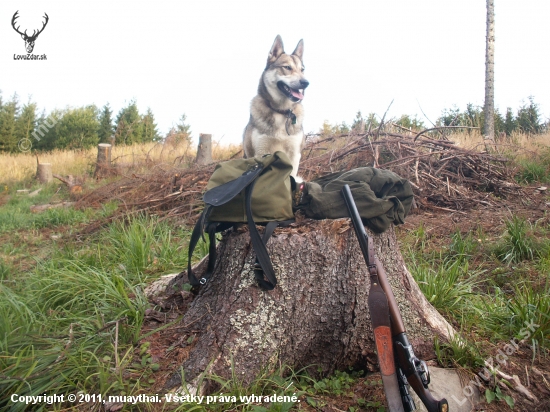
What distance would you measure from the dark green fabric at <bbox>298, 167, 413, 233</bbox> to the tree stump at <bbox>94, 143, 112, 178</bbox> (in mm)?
10717

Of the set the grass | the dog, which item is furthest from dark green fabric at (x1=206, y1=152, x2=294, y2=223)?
the dog

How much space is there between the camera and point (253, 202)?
228 cm

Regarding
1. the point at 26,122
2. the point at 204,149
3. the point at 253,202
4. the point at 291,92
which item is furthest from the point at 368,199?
the point at 26,122

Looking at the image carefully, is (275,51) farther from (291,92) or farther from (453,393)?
(453,393)

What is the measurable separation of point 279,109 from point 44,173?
10942 mm

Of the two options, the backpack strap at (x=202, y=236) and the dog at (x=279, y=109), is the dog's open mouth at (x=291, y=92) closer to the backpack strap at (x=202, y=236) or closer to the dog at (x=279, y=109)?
the dog at (x=279, y=109)

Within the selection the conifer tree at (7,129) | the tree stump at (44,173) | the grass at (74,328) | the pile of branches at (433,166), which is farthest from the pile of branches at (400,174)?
the conifer tree at (7,129)

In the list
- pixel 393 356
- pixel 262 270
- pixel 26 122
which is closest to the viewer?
pixel 393 356

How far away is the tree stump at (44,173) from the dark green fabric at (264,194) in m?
12.5

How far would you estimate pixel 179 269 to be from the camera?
3607 millimetres

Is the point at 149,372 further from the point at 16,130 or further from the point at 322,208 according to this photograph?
the point at 16,130

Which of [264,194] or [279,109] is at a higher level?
[279,109]

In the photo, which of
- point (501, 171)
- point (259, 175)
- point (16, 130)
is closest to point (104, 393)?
point (259, 175)

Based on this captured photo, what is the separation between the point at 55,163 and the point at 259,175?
14795mm
